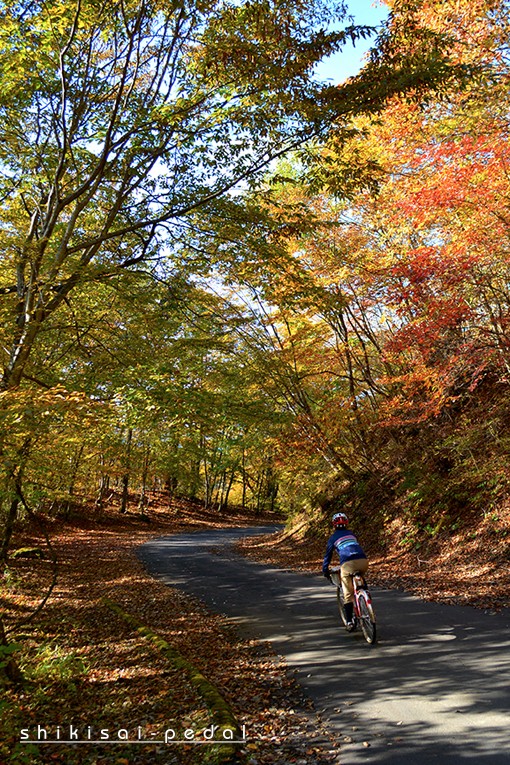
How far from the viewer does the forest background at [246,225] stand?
267 inches

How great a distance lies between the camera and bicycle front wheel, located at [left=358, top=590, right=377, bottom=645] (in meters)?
6.14

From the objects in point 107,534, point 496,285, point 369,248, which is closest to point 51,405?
point 496,285

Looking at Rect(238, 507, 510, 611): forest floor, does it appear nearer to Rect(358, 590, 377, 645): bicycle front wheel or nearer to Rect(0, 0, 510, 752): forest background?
Rect(0, 0, 510, 752): forest background

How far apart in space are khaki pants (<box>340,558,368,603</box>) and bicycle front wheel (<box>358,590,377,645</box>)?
0.22m

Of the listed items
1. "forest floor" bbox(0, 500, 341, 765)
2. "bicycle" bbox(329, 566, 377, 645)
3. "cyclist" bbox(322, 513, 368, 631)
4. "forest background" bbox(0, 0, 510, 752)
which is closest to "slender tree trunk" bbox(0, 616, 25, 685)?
"forest floor" bbox(0, 500, 341, 765)

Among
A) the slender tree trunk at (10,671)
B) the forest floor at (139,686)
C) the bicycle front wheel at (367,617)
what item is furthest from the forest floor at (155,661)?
the bicycle front wheel at (367,617)

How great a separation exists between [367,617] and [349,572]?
1.98 feet

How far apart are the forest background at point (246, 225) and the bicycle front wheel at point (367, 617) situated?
3.54 meters

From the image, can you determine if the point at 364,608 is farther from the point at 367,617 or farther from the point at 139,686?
the point at 139,686

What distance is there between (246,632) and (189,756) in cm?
384

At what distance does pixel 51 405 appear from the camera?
5.66 m

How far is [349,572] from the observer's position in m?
6.52

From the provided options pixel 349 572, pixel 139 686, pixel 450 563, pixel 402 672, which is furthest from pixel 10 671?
pixel 450 563

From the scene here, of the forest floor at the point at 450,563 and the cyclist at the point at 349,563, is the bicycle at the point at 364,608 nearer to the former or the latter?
the cyclist at the point at 349,563
